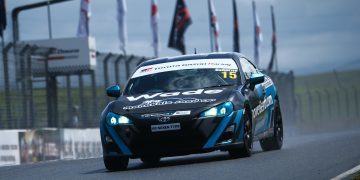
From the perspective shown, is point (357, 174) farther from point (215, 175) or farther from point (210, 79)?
point (210, 79)

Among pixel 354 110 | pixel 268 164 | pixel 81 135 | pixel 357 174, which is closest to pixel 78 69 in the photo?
pixel 81 135

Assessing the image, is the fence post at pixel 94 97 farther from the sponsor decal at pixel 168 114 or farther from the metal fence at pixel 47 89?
the sponsor decal at pixel 168 114

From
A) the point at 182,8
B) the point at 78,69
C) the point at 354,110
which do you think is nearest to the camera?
the point at 78,69

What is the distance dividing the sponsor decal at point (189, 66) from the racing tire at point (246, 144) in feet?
3.41

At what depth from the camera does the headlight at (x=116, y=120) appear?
12297mm

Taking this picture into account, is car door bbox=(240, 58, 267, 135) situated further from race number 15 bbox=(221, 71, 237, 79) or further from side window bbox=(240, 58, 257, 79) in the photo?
race number 15 bbox=(221, 71, 237, 79)

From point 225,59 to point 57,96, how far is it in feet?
40.5

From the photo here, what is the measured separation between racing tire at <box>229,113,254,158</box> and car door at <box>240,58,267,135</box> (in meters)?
0.42

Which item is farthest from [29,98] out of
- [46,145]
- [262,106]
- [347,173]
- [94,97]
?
[347,173]

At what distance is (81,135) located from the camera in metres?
24.2

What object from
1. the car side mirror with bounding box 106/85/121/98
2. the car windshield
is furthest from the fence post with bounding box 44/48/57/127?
the car side mirror with bounding box 106/85/121/98

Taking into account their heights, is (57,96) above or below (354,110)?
above

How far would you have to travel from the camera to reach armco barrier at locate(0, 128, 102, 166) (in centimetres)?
2052

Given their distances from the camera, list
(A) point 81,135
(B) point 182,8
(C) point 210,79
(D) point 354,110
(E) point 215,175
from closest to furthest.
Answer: (E) point 215,175, (C) point 210,79, (A) point 81,135, (B) point 182,8, (D) point 354,110
